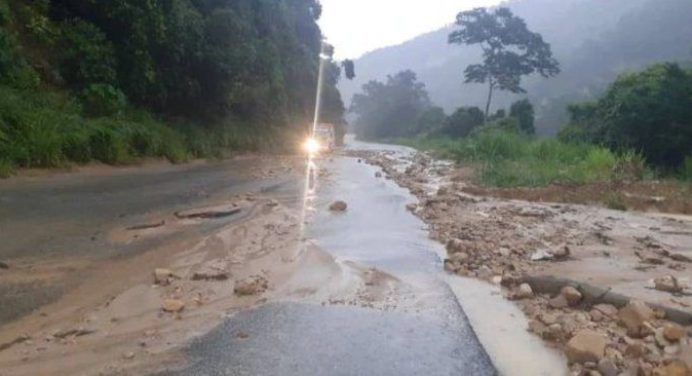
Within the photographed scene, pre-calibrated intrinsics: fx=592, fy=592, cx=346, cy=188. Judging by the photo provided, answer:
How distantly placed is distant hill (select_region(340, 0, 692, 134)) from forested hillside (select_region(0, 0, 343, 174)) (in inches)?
1401

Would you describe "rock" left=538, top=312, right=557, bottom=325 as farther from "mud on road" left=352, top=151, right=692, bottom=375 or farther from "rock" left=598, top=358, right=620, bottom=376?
"rock" left=598, top=358, right=620, bottom=376

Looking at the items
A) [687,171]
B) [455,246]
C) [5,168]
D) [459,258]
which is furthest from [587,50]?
[459,258]

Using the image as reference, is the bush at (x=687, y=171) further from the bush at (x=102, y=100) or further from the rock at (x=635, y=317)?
the bush at (x=102, y=100)

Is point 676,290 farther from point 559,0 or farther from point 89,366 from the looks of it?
point 559,0

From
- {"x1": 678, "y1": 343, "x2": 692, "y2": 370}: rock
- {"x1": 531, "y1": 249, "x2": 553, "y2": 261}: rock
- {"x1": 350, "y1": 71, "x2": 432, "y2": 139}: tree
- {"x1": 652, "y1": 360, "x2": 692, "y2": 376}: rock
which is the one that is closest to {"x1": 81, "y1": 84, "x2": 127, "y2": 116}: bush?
{"x1": 531, "y1": 249, "x2": 553, "y2": 261}: rock

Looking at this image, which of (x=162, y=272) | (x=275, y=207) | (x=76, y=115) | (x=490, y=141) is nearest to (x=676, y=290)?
(x=162, y=272)

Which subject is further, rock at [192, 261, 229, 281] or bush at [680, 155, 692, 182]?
bush at [680, 155, 692, 182]

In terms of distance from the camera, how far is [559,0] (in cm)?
13412

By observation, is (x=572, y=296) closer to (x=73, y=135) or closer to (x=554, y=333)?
(x=554, y=333)

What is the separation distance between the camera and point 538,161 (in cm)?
1897

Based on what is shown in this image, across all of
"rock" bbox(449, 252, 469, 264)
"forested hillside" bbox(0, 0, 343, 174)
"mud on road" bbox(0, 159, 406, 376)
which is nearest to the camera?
"mud on road" bbox(0, 159, 406, 376)

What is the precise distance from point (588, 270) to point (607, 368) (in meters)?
2.64

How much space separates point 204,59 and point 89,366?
1912cm

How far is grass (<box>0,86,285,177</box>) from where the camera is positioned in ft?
37.8
